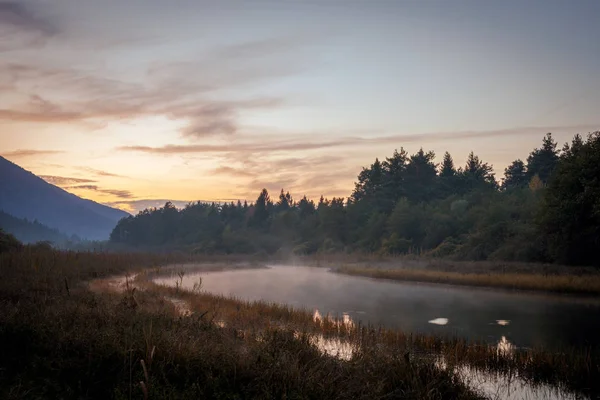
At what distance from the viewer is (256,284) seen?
36250 mm

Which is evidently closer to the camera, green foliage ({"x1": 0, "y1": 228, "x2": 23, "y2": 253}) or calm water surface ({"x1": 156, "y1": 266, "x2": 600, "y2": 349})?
calm water surface ({"x1": 156, "y1": 266, "x2": 600, "y2": 349})

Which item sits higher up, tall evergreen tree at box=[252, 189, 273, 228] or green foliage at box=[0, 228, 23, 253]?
tall evergreen tree at box=[252, 189, 273, 228]

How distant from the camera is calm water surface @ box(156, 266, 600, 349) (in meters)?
17.4

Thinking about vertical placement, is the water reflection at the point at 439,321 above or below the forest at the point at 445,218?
below

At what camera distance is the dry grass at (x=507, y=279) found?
27.2m

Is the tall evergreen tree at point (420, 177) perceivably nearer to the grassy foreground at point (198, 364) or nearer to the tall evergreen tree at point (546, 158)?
the tall evergreen tree at point (546, 158)

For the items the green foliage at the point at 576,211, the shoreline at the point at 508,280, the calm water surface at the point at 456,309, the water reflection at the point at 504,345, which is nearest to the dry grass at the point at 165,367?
the water reflection at the point at 504,345

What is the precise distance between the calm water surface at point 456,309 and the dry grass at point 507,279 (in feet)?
4.80

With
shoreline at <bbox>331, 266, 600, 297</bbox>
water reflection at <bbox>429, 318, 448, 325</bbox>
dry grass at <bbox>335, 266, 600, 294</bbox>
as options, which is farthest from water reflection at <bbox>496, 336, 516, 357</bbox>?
dry grass at <bbox>335, 266, 600, 294</bbox>

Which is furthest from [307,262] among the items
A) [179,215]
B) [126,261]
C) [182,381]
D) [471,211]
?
[179,215]

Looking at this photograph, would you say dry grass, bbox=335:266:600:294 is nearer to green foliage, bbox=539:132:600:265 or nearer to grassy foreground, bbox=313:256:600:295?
grassy foreground, bbox=313:256:600:295

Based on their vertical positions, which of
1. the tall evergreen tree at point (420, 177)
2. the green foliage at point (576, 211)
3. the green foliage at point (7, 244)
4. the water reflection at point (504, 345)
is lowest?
the water reflection at point (504, 345)

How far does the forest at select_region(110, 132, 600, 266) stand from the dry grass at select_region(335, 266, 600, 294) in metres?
4.57

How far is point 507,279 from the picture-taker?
102 feet
